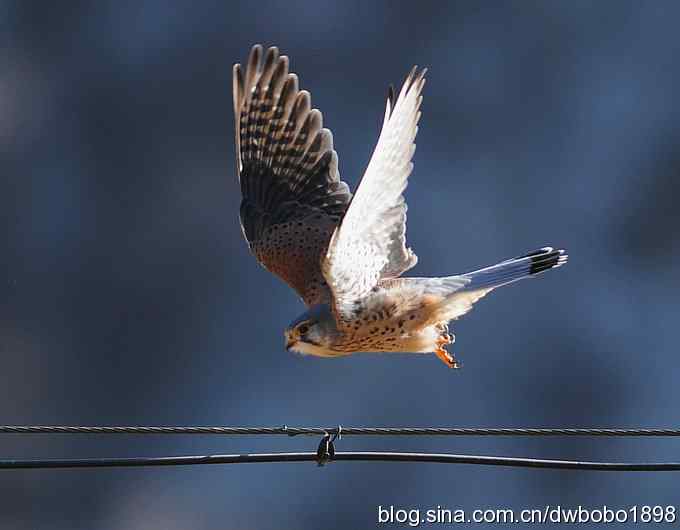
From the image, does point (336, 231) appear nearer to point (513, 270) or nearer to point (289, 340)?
point (289, 340)

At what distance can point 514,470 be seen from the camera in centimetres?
466

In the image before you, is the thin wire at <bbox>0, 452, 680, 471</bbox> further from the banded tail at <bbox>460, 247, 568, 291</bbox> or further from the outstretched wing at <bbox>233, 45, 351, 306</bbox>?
the outstretched wing at <bbox>233, 45, 351, 306</bbox>

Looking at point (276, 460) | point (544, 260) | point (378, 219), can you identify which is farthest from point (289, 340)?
point (276, 460)

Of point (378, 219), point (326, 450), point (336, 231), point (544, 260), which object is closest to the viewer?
point (326, 450)

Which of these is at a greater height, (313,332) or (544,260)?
(544,260)

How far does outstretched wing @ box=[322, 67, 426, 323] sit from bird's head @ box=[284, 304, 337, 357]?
4 centimetres

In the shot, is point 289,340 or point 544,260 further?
point 544,260

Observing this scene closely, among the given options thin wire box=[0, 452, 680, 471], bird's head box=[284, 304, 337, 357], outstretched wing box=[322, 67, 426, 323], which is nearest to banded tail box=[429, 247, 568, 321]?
outstretched wing box=[322, 67, 426, 323]

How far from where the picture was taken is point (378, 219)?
317 centimetres

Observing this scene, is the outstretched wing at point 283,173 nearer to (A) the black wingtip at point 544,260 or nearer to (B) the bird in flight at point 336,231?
(B) the bird in flight at point 336,231

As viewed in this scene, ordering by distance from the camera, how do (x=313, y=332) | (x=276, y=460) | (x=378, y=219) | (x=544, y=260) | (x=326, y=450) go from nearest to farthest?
(x=276, y=460)
(x=326, y=450)
(x=313, y=332)
(x=378, y=219)
(x=544, y=260)

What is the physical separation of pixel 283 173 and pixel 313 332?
66 centimetres

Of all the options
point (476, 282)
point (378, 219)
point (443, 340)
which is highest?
point (378, 219)

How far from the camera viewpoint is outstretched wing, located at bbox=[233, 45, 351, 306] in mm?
3410
